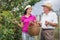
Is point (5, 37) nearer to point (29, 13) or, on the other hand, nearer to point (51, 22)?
point (29, 13)

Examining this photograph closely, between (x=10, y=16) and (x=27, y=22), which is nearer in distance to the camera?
(x=27, y=22)

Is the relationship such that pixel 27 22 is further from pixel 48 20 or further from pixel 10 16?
pixel 10 16

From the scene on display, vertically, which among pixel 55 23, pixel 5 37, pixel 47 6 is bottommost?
pixel 5 37

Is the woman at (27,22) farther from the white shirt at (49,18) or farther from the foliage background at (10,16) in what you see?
the foliage background at (10,16)

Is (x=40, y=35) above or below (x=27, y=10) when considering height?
below

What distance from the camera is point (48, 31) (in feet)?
12.9

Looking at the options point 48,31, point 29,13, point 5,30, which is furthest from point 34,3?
point 48,31

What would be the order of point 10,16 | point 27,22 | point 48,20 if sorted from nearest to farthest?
point 48,20
point 27,22
point 10,16

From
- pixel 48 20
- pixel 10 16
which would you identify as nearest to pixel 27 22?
pixel 48 20

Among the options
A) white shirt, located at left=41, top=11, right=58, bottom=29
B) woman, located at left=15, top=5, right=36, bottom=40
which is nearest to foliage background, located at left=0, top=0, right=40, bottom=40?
woman, located at left=15, top=5, right=36, bottom=40

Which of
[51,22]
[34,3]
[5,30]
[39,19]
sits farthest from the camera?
[34,3]

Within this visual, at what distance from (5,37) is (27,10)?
1145 mm

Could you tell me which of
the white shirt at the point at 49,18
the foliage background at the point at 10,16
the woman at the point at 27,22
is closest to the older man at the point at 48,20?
the white shirt at the point at 49,18

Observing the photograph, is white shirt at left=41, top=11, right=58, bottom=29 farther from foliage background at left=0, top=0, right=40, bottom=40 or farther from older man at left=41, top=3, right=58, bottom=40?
foliage background at left=0, top=0, right=40, bottom=40
